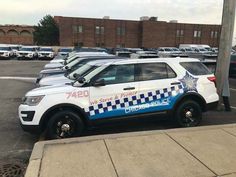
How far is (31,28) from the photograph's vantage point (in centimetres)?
6900

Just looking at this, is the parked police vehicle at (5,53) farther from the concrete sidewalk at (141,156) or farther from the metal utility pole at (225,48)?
the concrete sidewalk at (141,156)

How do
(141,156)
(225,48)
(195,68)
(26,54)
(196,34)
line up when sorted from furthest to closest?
(196,34) → (26,54) → (225,48) → (195,68) → (141,156)

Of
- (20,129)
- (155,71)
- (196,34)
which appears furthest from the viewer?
(196,34)

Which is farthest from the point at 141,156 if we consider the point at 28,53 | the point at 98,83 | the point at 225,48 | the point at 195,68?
the point at 28,53

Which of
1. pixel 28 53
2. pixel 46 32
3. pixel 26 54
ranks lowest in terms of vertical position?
pixel 26 54

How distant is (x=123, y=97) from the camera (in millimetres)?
5391

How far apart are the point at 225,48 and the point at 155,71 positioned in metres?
3.27

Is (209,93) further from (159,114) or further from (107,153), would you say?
(107,153)

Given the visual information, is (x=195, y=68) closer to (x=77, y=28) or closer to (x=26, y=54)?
(x=26, y=54)

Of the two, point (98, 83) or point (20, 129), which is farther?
point (20, 129)

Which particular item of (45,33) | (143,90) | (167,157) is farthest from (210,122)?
(45,33)

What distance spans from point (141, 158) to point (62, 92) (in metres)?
2.04

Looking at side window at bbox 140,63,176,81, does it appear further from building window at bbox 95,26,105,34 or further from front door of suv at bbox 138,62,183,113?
building window at bbox 95,26,105,34

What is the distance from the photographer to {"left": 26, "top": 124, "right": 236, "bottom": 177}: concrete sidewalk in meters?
3.65
